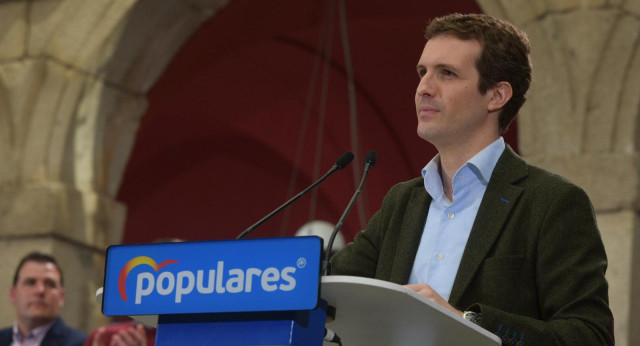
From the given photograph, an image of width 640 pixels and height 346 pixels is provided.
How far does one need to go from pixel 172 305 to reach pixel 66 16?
4.83 meters

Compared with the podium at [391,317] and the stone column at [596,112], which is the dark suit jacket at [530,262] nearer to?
the podium at [391,317]

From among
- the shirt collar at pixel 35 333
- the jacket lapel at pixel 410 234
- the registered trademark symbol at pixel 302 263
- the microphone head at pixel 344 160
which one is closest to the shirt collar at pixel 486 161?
the jacket lapel at pixel 410 234

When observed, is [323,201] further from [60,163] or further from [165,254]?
[165,254]

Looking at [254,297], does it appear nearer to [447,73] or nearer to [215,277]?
[215,277]

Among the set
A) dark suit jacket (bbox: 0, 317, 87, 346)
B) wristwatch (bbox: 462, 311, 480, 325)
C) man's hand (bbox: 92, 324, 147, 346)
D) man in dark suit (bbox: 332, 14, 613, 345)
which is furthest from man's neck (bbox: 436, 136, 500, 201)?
dark suit jacket (bbox: 0, 317, 87, 346)

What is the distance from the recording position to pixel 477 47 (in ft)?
8.00

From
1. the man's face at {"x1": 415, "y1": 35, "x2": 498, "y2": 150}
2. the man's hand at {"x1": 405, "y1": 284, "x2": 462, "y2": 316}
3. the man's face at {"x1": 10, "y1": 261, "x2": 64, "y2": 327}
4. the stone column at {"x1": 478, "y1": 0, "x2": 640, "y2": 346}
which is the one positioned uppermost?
the stone column at {"x1": 478, "y1": 0, "x2": 640, "y2": 346}

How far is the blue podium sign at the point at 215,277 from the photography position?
6.30ft

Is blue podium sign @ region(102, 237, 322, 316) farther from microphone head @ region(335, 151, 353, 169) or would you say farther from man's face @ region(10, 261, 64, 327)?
man's face @ region(10, 261, 64, 327)

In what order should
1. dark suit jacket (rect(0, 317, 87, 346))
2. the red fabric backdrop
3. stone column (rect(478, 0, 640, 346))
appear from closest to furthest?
stone column (rect(478, 0, 640, 346)) → dark suit jacket (rect(0, 317, 87, 346)) → the red fabric backdrop

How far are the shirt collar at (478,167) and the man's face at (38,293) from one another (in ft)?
10.5

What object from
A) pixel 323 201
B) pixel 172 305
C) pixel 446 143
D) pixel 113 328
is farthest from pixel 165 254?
pixel 323 201

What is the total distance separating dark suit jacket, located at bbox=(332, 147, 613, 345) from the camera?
214cm

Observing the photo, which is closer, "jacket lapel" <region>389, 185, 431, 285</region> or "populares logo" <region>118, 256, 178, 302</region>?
"populares logo" <region>118, 256, 178, 302</region>
